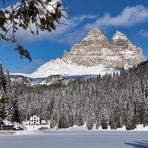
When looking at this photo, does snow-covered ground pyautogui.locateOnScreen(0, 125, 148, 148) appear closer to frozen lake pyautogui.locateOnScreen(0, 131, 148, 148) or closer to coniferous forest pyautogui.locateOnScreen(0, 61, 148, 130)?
frozen lake pyautogui.locateOnScreen(0, 131, 148, 148)

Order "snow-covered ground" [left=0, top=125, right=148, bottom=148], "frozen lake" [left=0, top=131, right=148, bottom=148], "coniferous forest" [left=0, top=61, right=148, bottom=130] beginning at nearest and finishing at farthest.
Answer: "frozen lake" [left=0, top=131, right=148, bottom=148] → "snow-covered ground" [left=0, top=125, right=148, bottom=148] → "coniferous forest" [left=0, top=61, right=148, bottom=130]

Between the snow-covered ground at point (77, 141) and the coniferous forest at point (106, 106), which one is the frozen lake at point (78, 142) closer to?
the snow-covered ground at point (77, 141)

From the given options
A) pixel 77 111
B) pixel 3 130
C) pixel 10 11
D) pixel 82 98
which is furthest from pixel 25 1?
pixel 82 98

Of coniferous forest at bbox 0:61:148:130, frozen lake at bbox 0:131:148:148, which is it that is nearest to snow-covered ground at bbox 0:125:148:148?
frozen lake at bbox 0:131:148:148

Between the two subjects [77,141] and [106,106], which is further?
[106,106]

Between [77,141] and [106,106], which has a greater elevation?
[106,106]

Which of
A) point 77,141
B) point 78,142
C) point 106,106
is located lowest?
point 78,142

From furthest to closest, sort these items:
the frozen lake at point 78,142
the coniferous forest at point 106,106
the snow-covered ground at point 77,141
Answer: the coniferous forest at point 106,106 < the snow-covered ground at point 77,141 < the frozen lake at point 78,142

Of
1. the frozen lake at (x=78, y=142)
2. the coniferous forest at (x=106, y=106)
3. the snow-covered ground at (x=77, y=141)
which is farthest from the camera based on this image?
the coniferous forest at (x=106, y=106)

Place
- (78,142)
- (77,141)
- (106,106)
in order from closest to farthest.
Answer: (78,142) → (77,141) → (106,106)

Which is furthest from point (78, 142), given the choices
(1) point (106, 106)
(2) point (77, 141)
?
(1) point (106, 106)

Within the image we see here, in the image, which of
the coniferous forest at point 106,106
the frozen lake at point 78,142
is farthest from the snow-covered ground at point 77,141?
the coniferous forest at point 106,106

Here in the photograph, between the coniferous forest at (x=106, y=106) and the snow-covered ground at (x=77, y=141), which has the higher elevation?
the coniferous forest at (x=106, y=106)

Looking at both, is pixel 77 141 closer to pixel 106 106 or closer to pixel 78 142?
pixel 78 142
